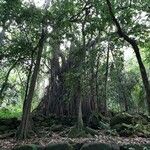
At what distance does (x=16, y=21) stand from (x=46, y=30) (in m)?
1.14

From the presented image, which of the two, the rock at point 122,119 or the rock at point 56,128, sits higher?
the rock at point 122,119

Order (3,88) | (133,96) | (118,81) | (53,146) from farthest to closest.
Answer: (133,96), (118,81), (3,88), (53,146)

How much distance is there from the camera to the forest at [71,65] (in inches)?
408

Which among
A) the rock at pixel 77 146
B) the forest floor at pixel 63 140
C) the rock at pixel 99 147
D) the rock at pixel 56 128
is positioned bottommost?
the rock at pixel 99 147

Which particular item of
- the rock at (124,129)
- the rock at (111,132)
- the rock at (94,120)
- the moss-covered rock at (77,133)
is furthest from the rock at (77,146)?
the rock at (94,120)

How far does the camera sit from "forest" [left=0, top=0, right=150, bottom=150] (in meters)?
10.4

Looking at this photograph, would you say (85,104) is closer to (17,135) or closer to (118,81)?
(118,81)

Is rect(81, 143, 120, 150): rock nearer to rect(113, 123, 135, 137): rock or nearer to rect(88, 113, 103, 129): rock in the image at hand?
rect(113, 123, 135, 137): rock

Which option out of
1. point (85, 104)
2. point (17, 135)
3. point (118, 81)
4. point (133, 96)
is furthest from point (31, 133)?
point (133, 96)

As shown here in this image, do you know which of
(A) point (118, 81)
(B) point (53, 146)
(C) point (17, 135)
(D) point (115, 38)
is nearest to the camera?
(B) point (53, 146)

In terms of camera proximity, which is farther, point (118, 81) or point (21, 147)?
point (118, 81)

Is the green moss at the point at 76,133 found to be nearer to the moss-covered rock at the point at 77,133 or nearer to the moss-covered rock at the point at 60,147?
the moss-covered rock at the point at 77,133

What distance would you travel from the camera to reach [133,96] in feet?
66.2

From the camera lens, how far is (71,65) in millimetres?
15219
